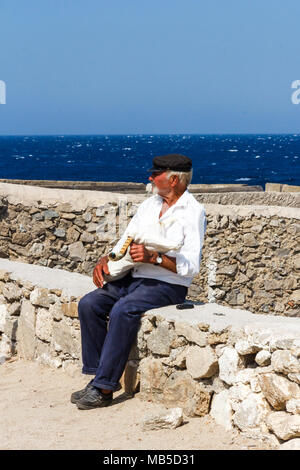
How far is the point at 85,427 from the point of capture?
4336 millimetres

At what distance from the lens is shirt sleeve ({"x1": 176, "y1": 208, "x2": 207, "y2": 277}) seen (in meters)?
4.59

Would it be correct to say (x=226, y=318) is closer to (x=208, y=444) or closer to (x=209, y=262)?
(x=208, y=444)

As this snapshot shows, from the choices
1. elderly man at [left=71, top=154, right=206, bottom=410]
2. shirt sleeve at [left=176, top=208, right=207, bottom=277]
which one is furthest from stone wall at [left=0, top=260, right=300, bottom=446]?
shirt sleeve at [left=176, top=208, right=207, bottom=277]

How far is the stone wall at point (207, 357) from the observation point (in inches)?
155

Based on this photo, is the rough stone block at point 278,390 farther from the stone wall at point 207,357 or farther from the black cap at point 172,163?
the black cap at point 172,163

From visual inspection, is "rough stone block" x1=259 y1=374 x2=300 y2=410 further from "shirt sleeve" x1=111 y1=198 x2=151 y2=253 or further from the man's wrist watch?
"shirt sleeve" x1=111 y1=198 x2=151 y2=253

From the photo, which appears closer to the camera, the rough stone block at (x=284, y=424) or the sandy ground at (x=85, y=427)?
the rough stone block at (x=284, y=424)

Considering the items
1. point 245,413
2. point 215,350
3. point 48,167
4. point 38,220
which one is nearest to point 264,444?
point 245,413

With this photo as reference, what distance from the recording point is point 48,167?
6906 centimetres

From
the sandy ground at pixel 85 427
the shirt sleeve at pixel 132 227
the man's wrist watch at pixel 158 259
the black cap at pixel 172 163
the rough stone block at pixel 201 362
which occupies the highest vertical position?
the black cap at pixel 172 163

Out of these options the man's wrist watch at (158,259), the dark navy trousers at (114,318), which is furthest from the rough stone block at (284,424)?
the man's wrist watch at (158,259)

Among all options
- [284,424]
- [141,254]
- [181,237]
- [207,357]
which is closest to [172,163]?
[181,237]

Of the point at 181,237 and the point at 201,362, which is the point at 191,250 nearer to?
the point at 181,237

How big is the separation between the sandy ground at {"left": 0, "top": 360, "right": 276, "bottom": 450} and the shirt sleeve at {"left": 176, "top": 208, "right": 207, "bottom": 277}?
2.77 ft
